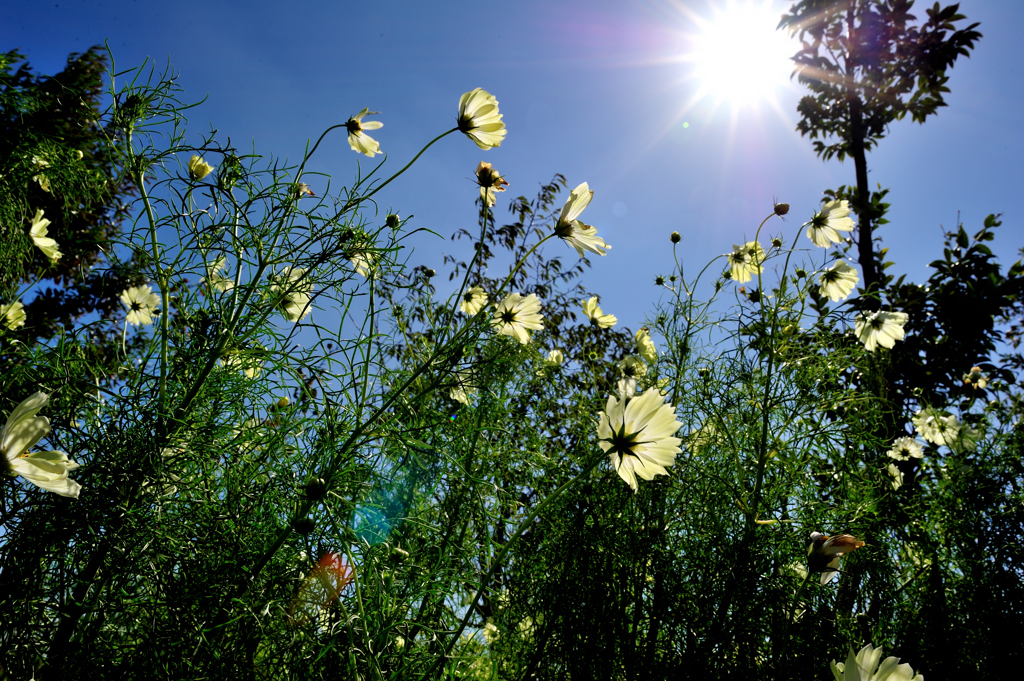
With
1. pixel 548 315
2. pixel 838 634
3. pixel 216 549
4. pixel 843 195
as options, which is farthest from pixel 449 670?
pixel 843 195

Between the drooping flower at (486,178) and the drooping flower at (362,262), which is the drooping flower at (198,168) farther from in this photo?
the drooping flower at (486,178)

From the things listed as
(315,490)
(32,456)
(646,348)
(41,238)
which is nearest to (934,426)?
(646,348)

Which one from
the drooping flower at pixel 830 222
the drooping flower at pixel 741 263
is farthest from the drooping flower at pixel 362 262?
the drooping flower at pixel 830 222

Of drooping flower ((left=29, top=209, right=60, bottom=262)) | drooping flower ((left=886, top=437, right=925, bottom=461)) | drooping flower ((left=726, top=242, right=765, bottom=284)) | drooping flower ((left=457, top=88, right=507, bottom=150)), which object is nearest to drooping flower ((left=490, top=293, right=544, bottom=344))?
drooping flower ((left=457, top=88, right=507, bottom=150))

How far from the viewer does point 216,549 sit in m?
0.89

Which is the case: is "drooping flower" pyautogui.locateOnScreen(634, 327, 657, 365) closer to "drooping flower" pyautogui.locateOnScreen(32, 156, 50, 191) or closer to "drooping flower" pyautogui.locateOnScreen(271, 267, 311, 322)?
"drooping flower" pyautogui.locateOnScreen(271, 267, 311, 322)

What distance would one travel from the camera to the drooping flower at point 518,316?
1508 millimetres

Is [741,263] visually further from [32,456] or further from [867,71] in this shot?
[867,71]

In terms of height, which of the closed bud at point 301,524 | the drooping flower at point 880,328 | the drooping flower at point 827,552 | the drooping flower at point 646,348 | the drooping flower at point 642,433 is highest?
the drooping flower at point 880,328

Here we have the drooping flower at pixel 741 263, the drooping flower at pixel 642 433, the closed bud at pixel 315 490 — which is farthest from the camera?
the drooping flower at pixel 741 263

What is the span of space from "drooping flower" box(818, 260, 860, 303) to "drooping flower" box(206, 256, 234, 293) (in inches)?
69.4

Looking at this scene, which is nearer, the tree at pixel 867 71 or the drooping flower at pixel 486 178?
the drooping flower at pixel 486 178

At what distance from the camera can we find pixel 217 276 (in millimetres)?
1032

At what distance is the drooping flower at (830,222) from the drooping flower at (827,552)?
47.2 inches
